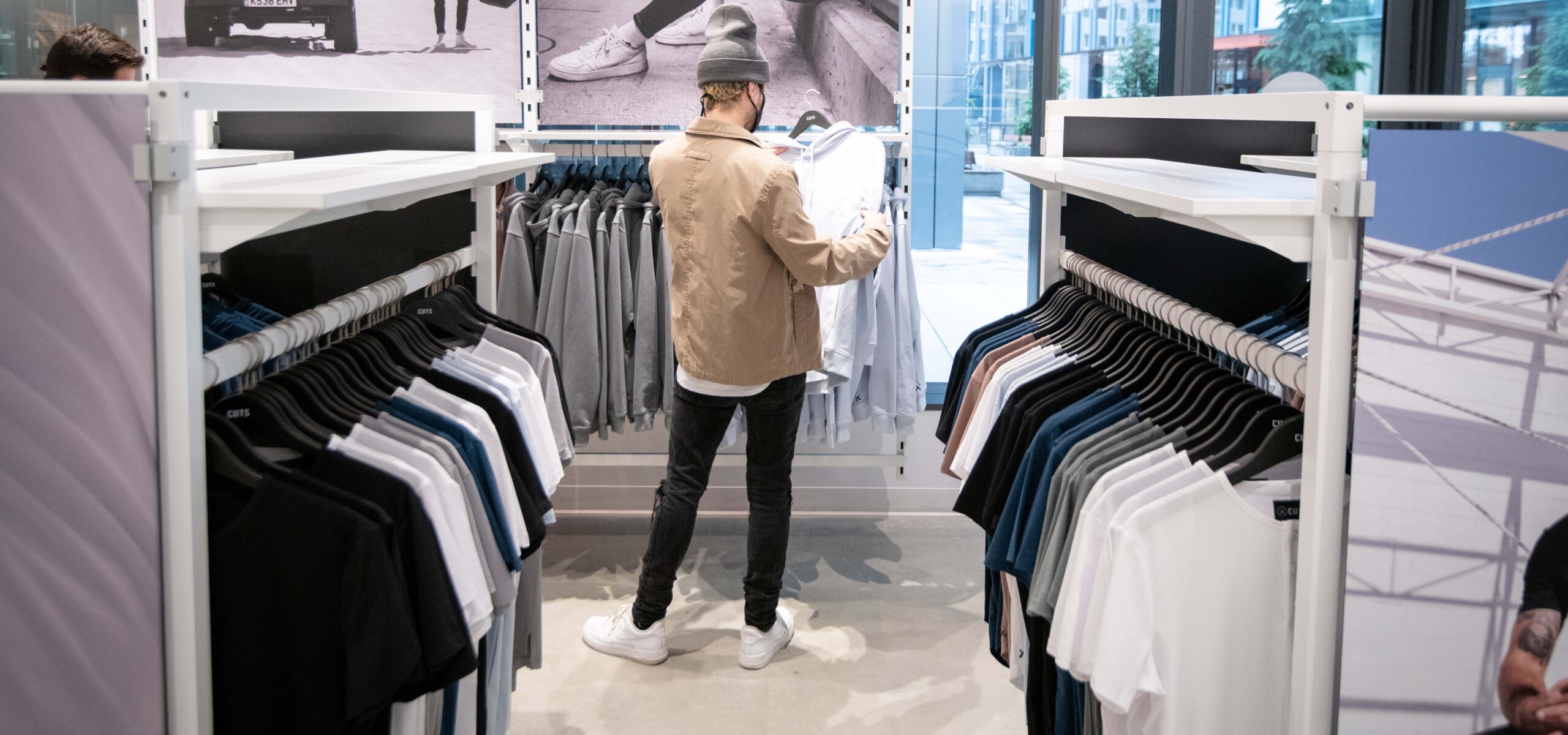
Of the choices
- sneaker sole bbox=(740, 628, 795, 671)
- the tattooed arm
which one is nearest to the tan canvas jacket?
sneaker sole bbox=(740, 628, 795, 671)

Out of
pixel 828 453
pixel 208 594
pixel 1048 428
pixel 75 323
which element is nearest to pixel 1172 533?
pixel 1048 428

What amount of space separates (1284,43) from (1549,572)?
11.2 feet

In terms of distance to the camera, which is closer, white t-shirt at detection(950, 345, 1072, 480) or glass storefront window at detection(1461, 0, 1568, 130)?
white t-shirt at detection(950, 345, 1072, 480)

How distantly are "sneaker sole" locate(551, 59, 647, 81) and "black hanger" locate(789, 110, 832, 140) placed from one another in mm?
643

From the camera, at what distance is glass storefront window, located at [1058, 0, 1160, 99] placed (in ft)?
15.9

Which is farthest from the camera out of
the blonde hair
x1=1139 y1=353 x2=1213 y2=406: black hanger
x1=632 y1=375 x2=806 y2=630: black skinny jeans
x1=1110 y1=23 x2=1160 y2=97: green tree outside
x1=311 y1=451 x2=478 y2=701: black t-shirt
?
x1=1110 y1=23 x2=1160 y2=97: green tree outside

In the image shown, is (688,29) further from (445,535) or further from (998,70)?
(445,535)

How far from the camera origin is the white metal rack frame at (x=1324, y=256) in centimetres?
172

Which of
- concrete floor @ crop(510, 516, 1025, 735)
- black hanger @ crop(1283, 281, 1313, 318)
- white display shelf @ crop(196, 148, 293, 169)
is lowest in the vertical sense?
concrete floor @ crop(510, 516, 1025, 735)

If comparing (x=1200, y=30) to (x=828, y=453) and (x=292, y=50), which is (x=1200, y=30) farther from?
(x=292, y=50)

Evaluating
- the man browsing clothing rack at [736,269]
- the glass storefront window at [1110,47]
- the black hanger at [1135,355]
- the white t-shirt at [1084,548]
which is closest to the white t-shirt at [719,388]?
the man browsing clothing rack at [736,269]

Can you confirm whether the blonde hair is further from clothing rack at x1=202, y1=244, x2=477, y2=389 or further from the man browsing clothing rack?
clothing rack at x1=202, y1=244, x2=477, y2=389

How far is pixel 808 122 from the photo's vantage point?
4230 millimetres

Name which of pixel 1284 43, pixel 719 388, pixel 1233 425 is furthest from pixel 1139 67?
pixel 1233 425
